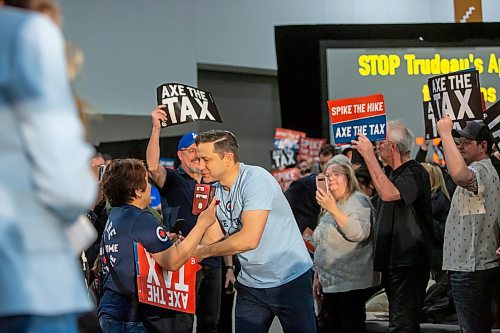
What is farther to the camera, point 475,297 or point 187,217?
point 187,217

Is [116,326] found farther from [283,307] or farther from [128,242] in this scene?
[283,307]

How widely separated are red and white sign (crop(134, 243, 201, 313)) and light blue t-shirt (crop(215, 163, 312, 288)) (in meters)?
0.46

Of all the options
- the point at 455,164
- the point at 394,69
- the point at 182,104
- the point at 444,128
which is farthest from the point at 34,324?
the point at 394,69

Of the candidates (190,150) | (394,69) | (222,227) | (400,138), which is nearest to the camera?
(222,227)

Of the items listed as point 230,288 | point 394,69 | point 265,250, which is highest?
point 394,69

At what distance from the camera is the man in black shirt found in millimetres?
5934

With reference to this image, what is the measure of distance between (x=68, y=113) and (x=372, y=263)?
4592mm

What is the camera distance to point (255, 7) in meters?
14.6

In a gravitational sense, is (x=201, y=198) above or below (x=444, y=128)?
below

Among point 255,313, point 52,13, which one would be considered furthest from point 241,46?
point 52,13

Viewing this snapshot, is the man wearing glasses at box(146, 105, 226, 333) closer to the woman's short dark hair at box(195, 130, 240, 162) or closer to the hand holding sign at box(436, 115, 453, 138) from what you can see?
the woman's short dark hair at box(195, 130, 240, 162)

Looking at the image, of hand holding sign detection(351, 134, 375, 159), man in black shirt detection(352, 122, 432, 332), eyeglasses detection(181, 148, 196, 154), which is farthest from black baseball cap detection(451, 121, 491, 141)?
eyeglasses detection(181, 148, 196, 154)

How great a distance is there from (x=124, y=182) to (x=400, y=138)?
2.19m

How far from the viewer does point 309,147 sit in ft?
38.0
